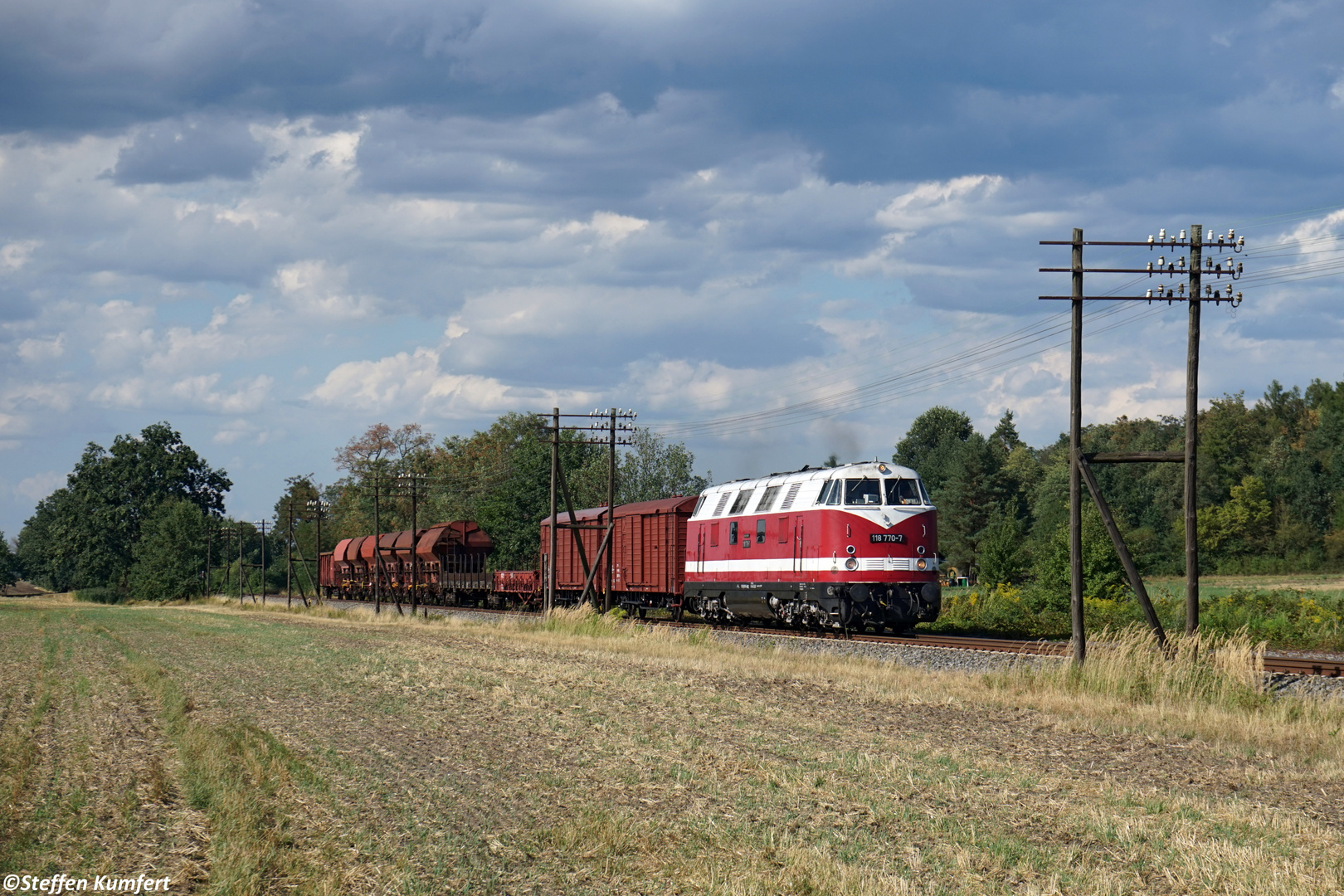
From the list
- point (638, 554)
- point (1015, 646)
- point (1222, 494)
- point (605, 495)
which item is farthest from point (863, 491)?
point (1222, 494)

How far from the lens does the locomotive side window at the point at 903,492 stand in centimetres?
2780

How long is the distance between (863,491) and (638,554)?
13645mm

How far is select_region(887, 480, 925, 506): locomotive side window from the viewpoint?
27797 mm

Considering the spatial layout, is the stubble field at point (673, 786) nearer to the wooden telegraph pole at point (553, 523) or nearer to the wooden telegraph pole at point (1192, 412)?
the wooden telegraph pole at point (1192, 412)

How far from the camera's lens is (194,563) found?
106688 millimetres

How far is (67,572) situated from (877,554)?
179 meters

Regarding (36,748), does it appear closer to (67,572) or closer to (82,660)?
(82,660)

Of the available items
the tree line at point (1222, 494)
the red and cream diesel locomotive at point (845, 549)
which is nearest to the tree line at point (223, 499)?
the tree line at point (1222, 494)

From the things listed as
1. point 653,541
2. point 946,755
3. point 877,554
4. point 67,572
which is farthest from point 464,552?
point 67,572

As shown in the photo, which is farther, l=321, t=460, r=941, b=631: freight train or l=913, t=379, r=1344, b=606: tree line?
l=913, t=379, r=1344, b=606: tree line

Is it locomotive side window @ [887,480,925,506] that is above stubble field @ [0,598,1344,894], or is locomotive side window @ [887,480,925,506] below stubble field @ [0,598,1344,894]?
above

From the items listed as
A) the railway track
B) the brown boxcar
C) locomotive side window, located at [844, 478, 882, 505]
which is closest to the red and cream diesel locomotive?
locomotive side window, located at [844, 478, 882, 505]

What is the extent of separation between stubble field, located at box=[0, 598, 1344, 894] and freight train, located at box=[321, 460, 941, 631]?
702cm

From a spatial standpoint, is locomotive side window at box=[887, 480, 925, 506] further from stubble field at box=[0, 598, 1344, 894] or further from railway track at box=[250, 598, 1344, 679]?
stubble field at box=[0, 598, 1344, 894]
